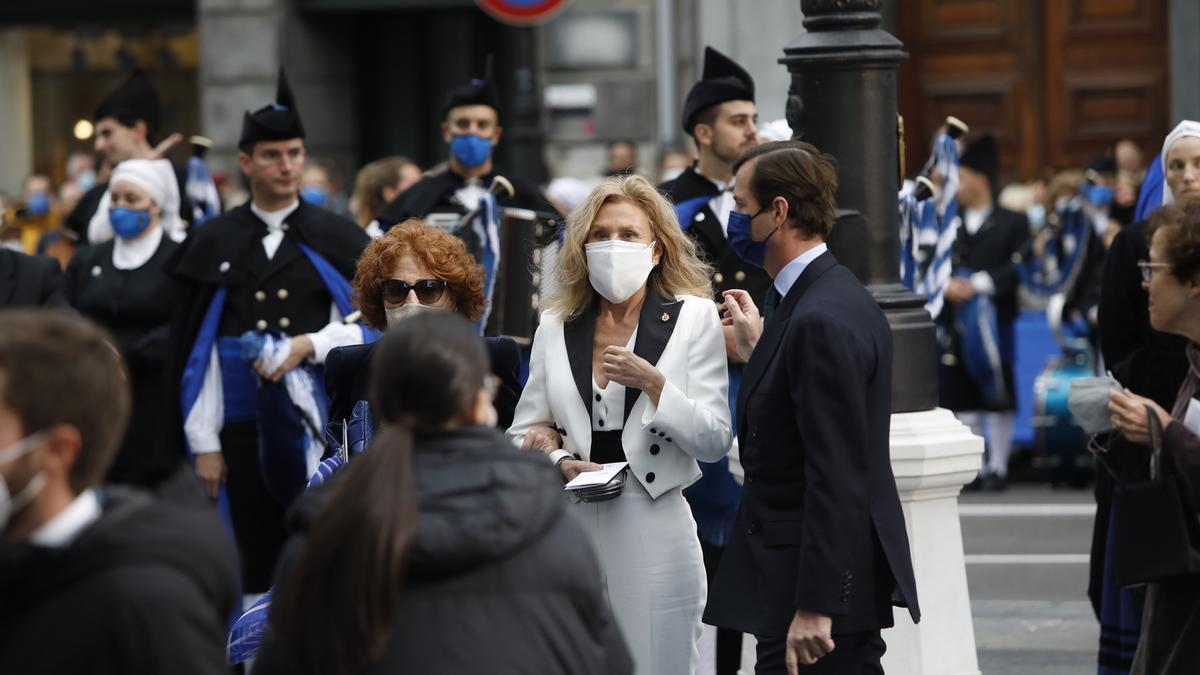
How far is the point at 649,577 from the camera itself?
5695mm

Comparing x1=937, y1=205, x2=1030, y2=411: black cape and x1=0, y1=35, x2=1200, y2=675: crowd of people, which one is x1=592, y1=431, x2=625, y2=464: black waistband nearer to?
x1=0, y1=35, x2=1200, y2=675: crowd of people

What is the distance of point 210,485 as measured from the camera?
26.5ft

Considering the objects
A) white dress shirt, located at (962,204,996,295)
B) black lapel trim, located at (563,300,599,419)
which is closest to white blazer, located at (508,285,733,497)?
black lapel trim, located at (563,300,599,419)

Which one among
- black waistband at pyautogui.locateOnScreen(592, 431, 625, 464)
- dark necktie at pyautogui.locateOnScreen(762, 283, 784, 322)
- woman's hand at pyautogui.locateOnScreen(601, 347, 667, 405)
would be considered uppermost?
dark necktie at pyautogui.locateOnScreen(762, 283, 784, 322)

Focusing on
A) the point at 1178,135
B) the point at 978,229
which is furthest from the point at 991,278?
the point at 1178,135

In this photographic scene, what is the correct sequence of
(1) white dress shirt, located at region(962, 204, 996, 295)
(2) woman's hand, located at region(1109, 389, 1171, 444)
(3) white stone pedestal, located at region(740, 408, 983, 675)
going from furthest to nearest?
(1) white dress shirt, located at region(962, 204, 996, 295)
(3) white stone pedestal, located at region(740, 408, 983, 675)
(2) woman's hand, located at region(1109, 389, 1171, 444)

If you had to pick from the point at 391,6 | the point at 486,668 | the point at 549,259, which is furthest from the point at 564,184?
the point at 486,668

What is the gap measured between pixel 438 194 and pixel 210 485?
1.98 metres

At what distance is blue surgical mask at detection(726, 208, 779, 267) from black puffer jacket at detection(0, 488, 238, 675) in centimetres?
252

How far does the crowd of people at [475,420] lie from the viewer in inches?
125

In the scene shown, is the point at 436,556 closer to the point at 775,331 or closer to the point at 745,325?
the point at 775,331

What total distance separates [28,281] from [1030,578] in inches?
206

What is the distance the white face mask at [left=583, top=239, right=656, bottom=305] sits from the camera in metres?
5.82

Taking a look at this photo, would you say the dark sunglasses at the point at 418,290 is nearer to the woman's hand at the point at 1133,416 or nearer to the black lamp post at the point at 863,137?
the black lamp post at the point at 863,137
